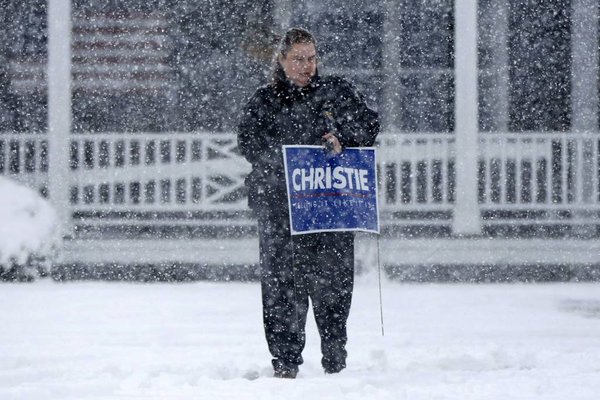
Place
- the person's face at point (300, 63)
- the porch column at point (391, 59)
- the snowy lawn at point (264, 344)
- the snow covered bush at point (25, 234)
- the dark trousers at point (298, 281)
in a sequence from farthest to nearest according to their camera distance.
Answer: the porch column at point (391, 59)
the snow covered bush at point (25, 234)
the dark trousers at point (298, 281)
the person's face at point (300, 63)
the snowy lawn at point (264, 344)

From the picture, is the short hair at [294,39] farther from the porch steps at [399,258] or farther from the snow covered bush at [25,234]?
the snow covered bush at [25,234]

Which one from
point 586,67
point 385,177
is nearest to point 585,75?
point 586,67

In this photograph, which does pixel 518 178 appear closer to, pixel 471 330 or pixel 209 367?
pixel 471 330

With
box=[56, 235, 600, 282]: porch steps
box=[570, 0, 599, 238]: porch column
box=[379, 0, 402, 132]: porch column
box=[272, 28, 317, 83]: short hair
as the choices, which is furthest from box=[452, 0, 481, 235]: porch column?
box=[272, 28, 317, 83]: short hair

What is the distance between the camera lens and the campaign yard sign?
205 inches

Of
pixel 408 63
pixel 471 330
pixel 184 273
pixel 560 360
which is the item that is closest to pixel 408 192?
pixel 408 63

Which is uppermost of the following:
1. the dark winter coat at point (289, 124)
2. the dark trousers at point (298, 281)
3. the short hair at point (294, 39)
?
the short hair at point (294, 39)

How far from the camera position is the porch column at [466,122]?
10.1 meters

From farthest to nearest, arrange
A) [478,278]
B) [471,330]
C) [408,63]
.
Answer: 1. [408,63]
2. [478,278]
3. [471,330]

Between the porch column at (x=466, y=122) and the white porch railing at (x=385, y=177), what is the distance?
129 mm

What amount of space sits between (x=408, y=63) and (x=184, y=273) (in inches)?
145

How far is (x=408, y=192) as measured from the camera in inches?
462

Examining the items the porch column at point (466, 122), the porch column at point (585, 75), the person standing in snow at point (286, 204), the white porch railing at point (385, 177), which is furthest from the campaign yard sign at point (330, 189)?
the porch column at point (585, 75)

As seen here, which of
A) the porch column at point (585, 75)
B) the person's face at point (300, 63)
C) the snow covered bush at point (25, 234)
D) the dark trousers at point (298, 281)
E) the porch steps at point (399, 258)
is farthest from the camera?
the porch column at point (585, 75)
